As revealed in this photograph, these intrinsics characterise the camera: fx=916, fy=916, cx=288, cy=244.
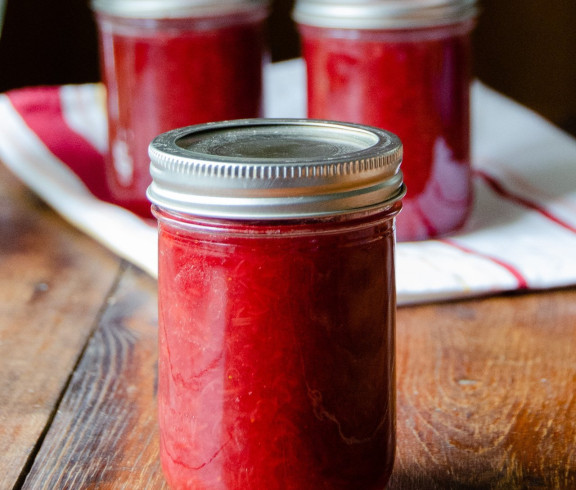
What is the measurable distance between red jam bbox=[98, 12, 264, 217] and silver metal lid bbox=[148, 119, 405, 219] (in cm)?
48

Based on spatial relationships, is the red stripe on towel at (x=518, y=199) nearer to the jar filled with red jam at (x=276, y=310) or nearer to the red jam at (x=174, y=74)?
the red jam at (x=174, y=74)

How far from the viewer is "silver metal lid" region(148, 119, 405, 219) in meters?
0.43

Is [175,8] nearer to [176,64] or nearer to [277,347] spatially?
[176,64]

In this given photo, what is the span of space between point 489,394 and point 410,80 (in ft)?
1.27

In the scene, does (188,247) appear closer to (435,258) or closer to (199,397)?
(199,397)

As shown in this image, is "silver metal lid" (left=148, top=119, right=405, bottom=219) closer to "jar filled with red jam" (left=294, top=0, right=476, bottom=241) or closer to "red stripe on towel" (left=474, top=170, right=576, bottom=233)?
"jar filled with red jam" (left=294, top=0, right=476, bottom=241)

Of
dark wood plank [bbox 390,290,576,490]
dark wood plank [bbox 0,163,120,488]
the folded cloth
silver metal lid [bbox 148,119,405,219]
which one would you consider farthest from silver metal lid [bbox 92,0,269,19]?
silver metal lid [bbox 148,119,405,219]

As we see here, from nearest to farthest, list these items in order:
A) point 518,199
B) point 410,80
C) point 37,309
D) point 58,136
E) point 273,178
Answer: point 273,178 → point 37,309 → point 410,80 → point 518,199 → point 58,136

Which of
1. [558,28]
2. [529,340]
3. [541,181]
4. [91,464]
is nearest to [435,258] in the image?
[529,340]

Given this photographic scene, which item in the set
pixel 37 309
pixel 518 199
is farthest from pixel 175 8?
pixel 518 199

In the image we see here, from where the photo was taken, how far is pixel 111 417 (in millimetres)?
621

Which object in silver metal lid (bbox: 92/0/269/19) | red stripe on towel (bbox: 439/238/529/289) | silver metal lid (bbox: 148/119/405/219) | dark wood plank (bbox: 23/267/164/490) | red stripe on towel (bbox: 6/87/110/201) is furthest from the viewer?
red stripe on towel (bbox: 6/87/110/201)

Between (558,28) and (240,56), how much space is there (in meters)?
1.01

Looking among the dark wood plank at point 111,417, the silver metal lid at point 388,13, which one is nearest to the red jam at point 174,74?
the silver metal lid at point 388,13
